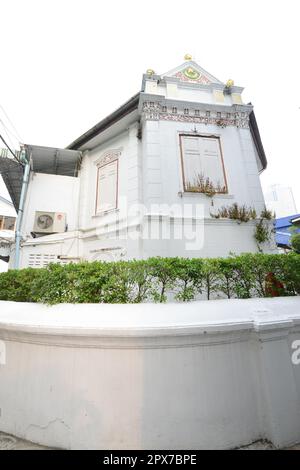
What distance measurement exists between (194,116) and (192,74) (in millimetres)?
2272

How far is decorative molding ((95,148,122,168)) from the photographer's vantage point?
872cm

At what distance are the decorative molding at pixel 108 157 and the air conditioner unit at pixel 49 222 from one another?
105 inches

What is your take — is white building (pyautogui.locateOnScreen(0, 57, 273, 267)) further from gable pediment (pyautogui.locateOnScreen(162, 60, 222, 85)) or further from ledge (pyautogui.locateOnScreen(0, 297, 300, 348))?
ledge (pyautogui.locateOnScreen(0, 297, 300, 348))

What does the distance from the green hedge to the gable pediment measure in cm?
818

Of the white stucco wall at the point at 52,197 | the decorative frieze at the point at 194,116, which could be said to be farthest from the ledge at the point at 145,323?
the decorative frieze at the point at 194,116

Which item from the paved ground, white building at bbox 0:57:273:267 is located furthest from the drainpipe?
the paved ground

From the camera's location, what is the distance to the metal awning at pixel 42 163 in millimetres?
9435

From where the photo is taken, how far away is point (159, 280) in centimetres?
330

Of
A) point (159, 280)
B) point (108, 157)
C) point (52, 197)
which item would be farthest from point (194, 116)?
point (159, 280)

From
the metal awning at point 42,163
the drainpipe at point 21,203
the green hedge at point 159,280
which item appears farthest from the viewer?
the metal awning at point 42,163

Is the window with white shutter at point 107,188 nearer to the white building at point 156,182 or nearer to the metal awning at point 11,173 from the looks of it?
the white building at point 156,182

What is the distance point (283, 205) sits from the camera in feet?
106

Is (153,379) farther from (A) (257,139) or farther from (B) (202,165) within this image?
(A) (257,139)
